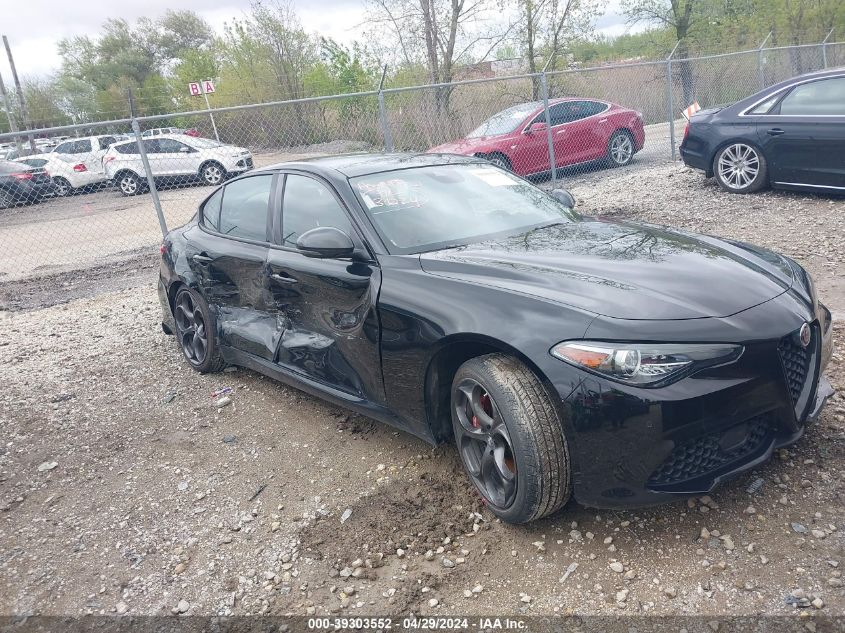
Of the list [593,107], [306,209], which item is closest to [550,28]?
[593,107]

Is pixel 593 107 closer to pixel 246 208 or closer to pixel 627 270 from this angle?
pixel 246 208

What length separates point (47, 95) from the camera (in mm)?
38438

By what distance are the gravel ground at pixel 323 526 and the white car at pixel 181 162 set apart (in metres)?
9.65

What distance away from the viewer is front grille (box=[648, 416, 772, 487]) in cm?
251

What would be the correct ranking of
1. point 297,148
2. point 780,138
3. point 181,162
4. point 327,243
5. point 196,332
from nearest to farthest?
point 327,243
point 196,332
point 780,138
point 297,148
point 181,162

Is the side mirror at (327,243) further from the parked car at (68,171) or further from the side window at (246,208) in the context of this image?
the parked car at (68,171)

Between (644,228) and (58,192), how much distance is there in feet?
40.1

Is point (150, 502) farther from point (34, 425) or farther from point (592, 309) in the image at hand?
point (592, 309)

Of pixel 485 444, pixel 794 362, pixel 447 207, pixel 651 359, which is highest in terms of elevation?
pixel 447 207

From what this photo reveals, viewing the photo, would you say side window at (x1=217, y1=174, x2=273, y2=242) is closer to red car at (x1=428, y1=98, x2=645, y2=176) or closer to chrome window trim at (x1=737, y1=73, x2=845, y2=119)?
chrome window trim at (x1=737, y1=73, x2=845, y2=119)

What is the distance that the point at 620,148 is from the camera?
1302 centimetres

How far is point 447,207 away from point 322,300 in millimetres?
857

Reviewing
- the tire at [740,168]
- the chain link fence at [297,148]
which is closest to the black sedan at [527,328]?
the tire at [740,168]

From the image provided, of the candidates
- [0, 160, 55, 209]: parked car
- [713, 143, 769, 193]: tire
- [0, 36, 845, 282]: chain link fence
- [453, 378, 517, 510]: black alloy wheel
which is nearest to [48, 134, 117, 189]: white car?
[0, 36, 845, 282]: chain link fence
